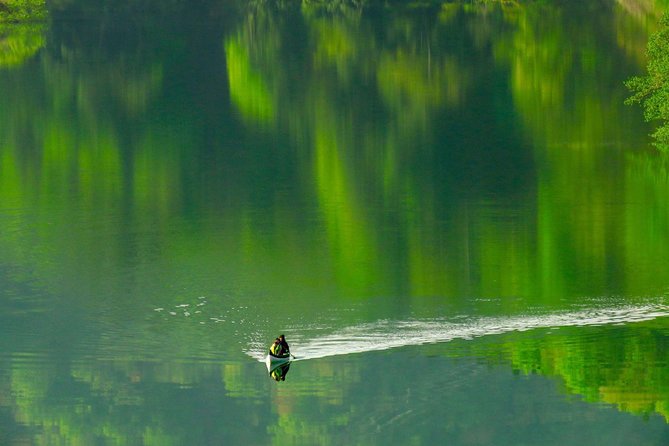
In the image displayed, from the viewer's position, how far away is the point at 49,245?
152 ft

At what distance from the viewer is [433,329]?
119 ft

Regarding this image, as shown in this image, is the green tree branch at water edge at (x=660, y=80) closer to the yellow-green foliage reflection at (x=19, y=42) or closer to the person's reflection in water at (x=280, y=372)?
the person's reflection in water at (x=280, y=372)

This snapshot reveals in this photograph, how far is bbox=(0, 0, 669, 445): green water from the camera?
3316cm

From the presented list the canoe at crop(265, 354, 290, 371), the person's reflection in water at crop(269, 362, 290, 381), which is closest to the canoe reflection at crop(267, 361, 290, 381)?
the person's reflection in water at crop(269, 362, 290, 381)

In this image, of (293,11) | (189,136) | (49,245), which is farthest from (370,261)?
(293,11)

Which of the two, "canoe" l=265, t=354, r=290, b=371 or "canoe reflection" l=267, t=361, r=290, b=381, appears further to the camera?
"canoe reflection" l=267, t=361, r=290, b=381

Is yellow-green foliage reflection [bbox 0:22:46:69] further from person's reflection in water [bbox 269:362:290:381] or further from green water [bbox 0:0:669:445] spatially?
person's reflection in water [bbox 269:362:290:381]

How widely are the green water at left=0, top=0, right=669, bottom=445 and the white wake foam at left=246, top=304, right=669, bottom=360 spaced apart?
9 centimetres

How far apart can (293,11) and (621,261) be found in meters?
108

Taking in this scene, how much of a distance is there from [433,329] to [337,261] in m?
7.79

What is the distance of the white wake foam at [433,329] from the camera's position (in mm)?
34281

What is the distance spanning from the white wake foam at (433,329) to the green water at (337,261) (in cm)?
9

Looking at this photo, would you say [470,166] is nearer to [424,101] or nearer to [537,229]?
[537,229]

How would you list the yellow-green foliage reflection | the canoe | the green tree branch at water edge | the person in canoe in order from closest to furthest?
the person in canoe < the canoe < the green tree branch at water edge < the yellow-green foliage reflection
